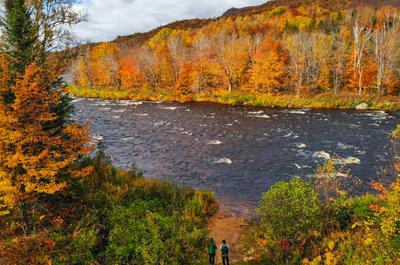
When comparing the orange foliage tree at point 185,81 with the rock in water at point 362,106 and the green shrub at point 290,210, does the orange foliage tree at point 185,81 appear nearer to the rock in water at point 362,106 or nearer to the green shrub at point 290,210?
the rock in water at point 362,106

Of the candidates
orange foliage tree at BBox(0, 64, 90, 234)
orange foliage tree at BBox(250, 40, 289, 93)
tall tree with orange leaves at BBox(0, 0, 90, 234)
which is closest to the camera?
orange foliage tree at BBox(0, 64, 90, 234)

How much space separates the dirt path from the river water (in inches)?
56.2

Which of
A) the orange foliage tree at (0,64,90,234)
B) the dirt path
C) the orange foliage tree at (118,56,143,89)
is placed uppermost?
the orange foliage tree at (118,56,143,89)

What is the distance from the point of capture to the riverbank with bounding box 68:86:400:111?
5566cm

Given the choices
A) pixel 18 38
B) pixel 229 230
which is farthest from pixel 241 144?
pixel 18 38

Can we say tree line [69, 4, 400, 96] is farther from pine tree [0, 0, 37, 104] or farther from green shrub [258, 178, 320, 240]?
green shrub [258, 178, 320, 240]

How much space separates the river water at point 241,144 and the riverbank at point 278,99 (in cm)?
418

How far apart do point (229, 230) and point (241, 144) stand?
19.1 meters

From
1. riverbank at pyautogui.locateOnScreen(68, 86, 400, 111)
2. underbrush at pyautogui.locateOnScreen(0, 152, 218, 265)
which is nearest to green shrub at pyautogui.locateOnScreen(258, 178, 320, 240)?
underbrush at pyautogui.locateOnScreen(0, 152, 218, 265)

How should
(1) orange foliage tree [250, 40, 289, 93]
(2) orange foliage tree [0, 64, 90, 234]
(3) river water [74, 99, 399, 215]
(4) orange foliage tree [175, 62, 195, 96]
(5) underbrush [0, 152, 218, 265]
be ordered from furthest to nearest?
(4) orange foliage tree [175, 62, 195, 96], (1) orange foliage tree [250, 40, 289, 93], (3) river water [74, 99, 399, 215], (5) underbrush [0, 152, 218, 265], (2) orange foliage tree [0, 64, 90, 234]

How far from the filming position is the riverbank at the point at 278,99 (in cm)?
5566

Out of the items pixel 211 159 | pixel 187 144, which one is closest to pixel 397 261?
pixel 211 159

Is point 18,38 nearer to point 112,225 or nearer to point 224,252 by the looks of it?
point 112,225

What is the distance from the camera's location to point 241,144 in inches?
1481
